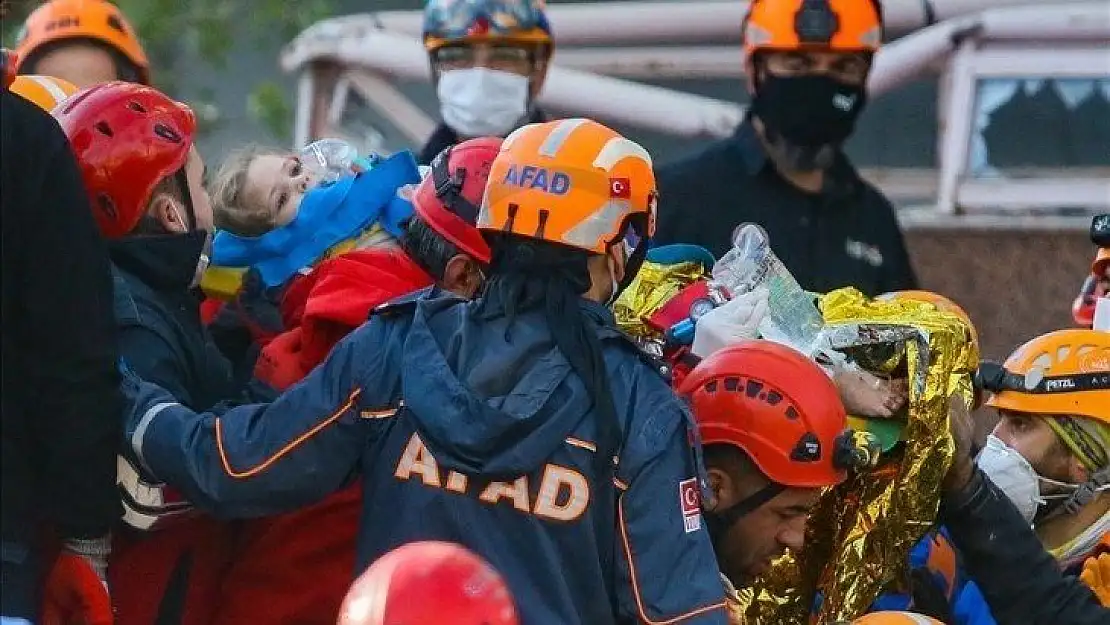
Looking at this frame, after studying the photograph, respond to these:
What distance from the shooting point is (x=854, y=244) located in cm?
640

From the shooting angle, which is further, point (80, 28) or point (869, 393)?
point (80, 28)

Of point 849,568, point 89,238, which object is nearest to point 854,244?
point 849,568

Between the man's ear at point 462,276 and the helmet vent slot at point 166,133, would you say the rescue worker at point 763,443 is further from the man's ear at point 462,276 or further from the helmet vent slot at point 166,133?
the helmet vent slot at point 166,133

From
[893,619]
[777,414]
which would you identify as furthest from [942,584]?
[777,414]

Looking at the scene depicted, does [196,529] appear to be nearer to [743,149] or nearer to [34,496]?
[34,496]

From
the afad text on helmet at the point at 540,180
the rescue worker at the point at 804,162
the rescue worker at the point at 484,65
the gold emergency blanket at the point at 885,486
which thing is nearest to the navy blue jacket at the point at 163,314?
the afad text on helmet at the point at 540,180

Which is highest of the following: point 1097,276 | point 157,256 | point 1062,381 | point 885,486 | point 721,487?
point 157,256

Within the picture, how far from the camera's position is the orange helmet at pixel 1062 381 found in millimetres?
5086

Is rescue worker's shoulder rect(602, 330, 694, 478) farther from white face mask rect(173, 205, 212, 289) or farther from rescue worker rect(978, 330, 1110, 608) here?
rescue worker rect(978, 330, 1110, 608)

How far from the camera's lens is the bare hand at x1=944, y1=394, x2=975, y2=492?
449cm

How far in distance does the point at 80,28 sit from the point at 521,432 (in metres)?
3.62

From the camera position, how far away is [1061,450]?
5.11 m

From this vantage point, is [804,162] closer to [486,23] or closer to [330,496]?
[486,23]

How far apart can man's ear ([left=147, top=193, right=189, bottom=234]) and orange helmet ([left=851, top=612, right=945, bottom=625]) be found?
177cm
